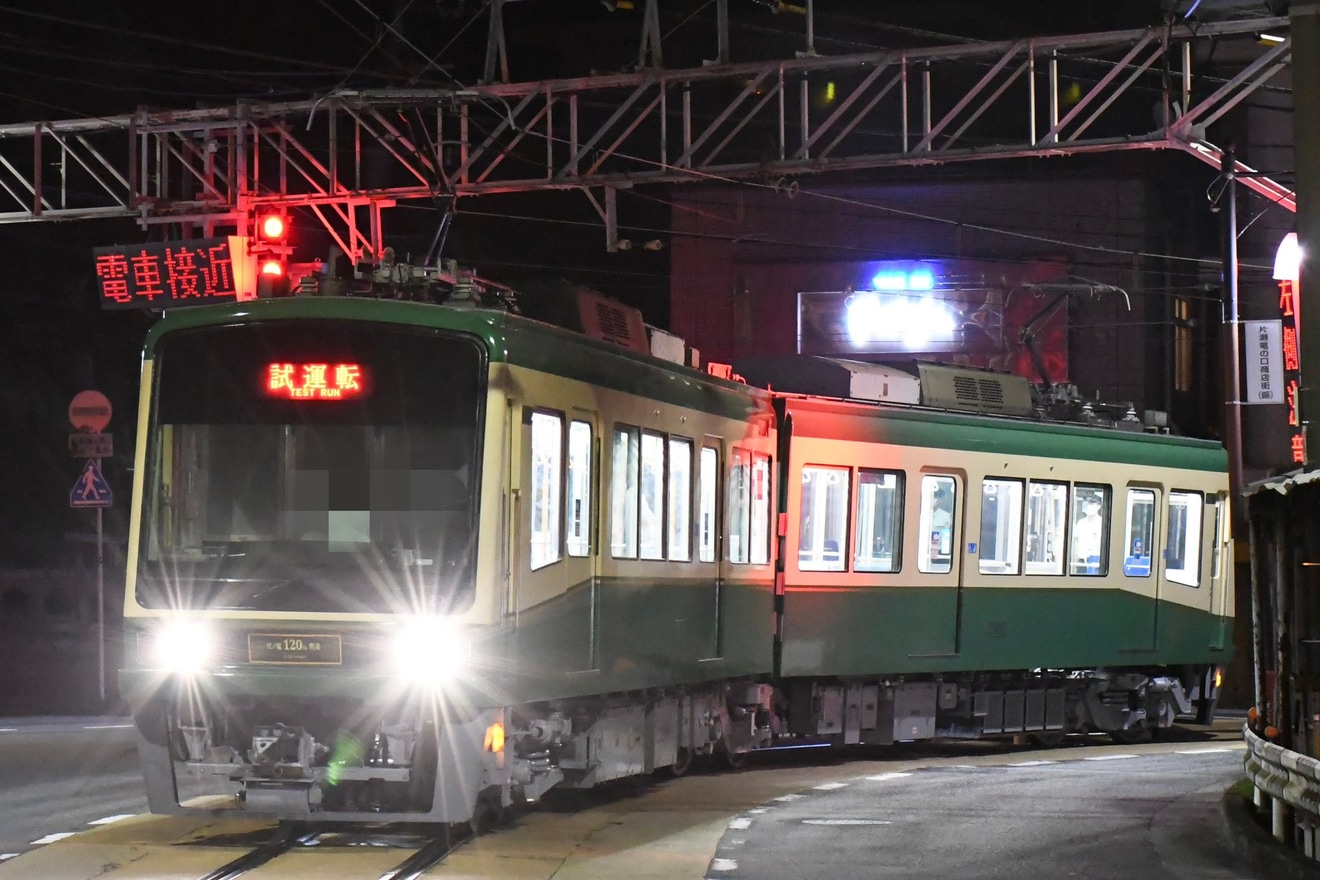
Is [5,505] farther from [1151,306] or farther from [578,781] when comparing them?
[578,781]

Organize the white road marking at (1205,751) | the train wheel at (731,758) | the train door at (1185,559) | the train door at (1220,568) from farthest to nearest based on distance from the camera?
the train door at (1220,568) < the train door at (1185,559) < the white road marking at (1205,751) < the train wheel at (731,758)

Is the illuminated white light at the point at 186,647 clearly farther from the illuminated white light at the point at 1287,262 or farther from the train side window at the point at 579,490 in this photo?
the illuminated white light at the point at 1287,262

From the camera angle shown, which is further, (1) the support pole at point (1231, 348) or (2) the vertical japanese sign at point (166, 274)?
(1) the support pole at point (1231, 348)

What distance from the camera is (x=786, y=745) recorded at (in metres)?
18.5

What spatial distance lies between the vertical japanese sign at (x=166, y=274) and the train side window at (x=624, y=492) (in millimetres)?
9757

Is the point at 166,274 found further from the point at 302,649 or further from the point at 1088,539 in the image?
the point at 302,649

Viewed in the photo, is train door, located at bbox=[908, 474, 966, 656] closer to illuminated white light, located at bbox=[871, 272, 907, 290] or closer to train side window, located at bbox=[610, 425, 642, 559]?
train side window, located at bbox=[610, 425, 642, 559]

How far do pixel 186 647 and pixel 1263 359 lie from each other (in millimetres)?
20357

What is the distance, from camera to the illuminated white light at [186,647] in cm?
1027

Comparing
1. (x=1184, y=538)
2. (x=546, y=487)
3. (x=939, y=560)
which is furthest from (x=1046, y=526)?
(x=546, y=487)

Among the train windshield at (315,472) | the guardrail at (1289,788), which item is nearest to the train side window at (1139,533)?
the guardrail at (1289,788)

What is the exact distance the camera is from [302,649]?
33.3ft

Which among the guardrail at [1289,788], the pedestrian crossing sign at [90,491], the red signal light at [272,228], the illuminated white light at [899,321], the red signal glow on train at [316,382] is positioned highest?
the illuminated white light at [899,321]

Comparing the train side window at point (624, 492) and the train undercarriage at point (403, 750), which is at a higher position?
the train side window at point (624, 492)
